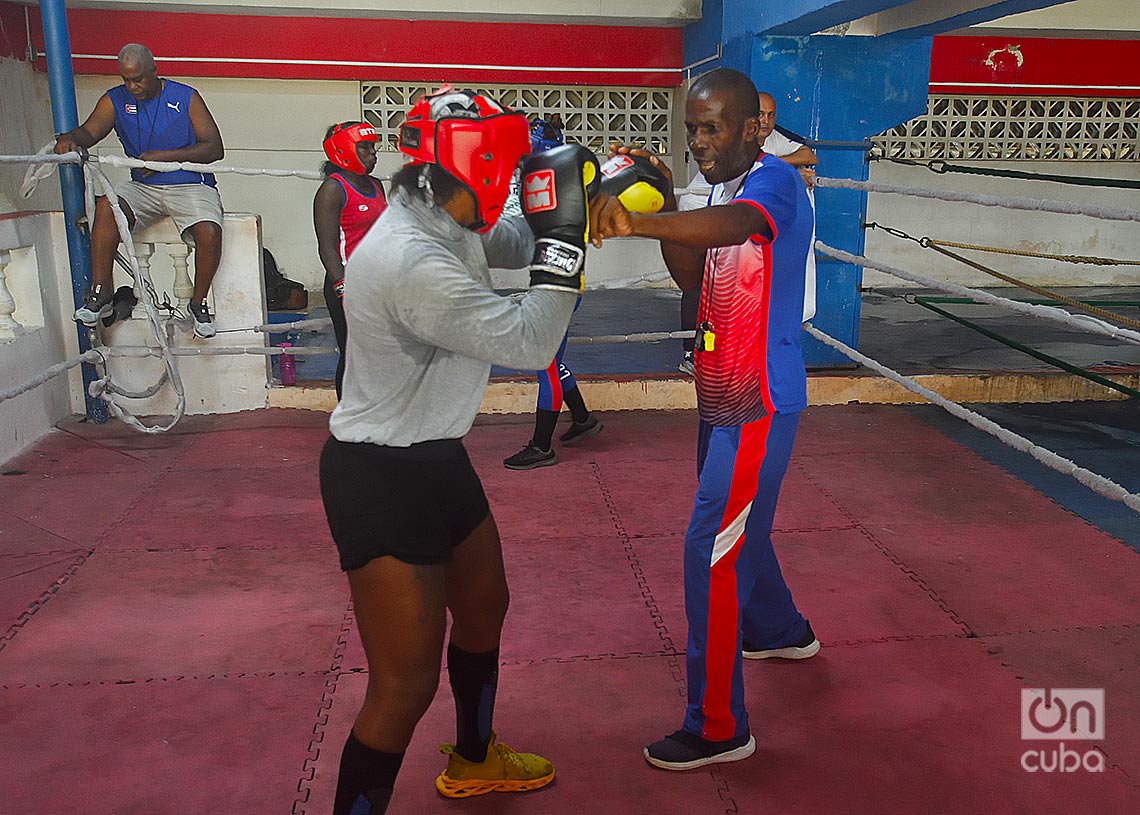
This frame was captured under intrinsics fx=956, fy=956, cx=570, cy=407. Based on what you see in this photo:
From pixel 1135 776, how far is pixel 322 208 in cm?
323

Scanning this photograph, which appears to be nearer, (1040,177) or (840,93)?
(1040,177)

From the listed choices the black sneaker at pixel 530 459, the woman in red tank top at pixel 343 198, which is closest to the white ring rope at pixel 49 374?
the woman in red tank top at pixel 343 198

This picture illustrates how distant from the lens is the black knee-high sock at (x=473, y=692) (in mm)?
1838

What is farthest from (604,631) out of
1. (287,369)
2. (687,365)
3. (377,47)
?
(377,47)

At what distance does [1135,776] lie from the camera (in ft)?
6.57

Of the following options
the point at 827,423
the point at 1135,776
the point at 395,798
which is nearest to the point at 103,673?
the point at 395,798

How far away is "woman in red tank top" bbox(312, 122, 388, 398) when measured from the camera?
12.4 ft

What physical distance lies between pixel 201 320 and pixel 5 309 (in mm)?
819

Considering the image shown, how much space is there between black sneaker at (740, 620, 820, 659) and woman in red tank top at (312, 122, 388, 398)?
6.60ft

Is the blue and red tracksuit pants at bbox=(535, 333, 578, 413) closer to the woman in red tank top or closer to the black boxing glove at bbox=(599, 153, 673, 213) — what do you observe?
the woman in red tank top

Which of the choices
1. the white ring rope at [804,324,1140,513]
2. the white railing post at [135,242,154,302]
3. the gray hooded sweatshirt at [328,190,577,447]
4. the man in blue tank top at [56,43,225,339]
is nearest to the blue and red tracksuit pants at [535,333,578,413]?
the white ring rope at [804,324,1140,513]

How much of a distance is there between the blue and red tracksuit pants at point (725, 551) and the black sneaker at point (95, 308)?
3.44m

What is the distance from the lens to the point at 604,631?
265 cm

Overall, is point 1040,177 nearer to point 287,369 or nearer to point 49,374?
point 287,369
